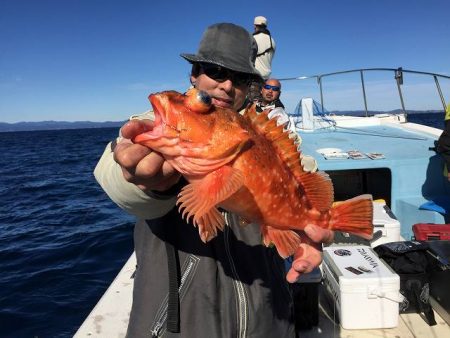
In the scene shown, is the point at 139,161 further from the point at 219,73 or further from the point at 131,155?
the point at 219,73

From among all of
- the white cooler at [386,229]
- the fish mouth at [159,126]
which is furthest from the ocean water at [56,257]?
the fish mouth at [159,126]

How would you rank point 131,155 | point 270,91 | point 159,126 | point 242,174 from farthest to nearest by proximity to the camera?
point 270,91, point 242,174, point 159,126, point 131,155

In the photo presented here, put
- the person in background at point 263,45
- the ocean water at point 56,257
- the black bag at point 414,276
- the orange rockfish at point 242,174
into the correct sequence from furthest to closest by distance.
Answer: the person in background at point 263,45 < the ocean water at point 56,257 < the black bag at point 414,276 < the orange rockfish at point 242,174

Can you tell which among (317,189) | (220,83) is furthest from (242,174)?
(220,83)

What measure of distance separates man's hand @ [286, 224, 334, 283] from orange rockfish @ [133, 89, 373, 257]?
59mm

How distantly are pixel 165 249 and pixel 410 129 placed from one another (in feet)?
33.9

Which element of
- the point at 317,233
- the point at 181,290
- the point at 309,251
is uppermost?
the point at 317,233

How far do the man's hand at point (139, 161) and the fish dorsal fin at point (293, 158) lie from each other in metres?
0.68

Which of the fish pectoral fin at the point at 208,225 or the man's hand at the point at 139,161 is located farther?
the fish pectoral fin at the point at 208,225

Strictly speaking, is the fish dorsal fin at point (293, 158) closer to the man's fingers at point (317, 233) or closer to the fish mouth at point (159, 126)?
the man's fingers at point (317, 233)

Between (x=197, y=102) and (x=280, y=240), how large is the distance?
1.01 meters

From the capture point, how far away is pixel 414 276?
171 inches

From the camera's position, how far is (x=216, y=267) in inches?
93.1

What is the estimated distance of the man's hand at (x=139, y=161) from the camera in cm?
180
